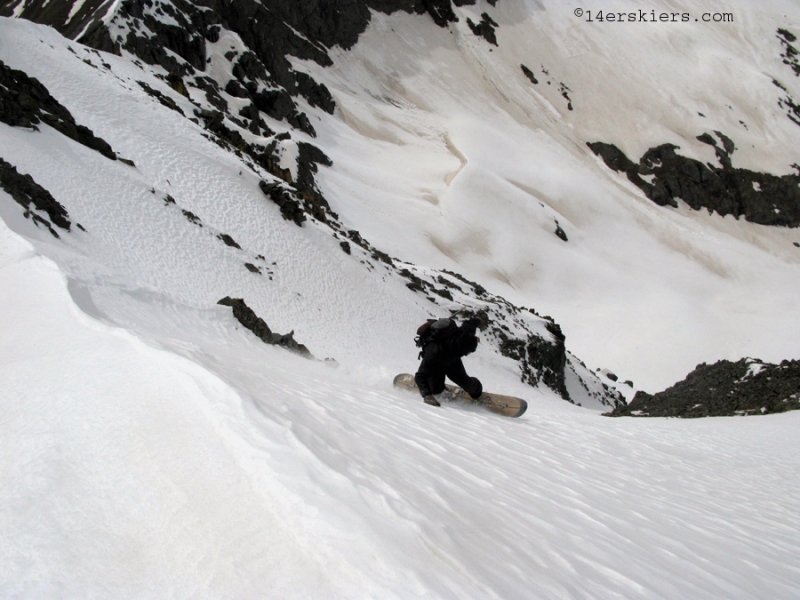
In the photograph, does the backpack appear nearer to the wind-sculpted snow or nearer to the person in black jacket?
the person in black jacket

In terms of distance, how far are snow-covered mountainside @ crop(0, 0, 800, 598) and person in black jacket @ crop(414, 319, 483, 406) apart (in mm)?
546

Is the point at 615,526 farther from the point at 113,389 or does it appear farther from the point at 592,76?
the point at 592,76

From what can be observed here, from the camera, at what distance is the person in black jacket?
22.0 feet

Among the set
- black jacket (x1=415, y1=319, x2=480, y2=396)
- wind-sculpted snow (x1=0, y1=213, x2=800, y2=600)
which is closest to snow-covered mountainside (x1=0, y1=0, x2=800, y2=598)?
wind-sculpted snow (x1=0, y1=213, x2=800, y2=600)

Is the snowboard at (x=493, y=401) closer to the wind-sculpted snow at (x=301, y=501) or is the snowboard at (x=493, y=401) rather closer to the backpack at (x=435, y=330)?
the backpack at (x=435, y=330)

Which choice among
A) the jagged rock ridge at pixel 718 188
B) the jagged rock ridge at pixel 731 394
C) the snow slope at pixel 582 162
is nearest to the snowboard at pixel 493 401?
the jagged rock ridge at pixel 731 394

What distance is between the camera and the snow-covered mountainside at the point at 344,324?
235 cm

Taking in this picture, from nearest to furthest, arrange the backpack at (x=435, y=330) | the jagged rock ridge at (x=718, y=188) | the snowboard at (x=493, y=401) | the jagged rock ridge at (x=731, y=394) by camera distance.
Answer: the backpack at (x=435, y=330) < the snowboard at (x=493, y=401) < the jagged rock ridge at (x=731, y=394) < the jagged rock ridge at (x=718, y=188)

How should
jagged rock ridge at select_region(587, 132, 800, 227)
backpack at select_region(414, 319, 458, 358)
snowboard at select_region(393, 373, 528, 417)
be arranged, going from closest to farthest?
backpack at select_region(414, 319, 458, 358) < snowboard at select_region(393, 373, 528, 417) < jagged rock ridge at select_region(587, 132, 800, 227)

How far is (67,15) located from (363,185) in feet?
83.6

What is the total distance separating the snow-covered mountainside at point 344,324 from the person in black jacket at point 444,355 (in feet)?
1.79

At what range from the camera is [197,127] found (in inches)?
774

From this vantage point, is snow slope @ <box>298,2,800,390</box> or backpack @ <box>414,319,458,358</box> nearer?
backpack @ <box>414,319,458,358</box>

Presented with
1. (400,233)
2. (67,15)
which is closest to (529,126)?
(400,233)
